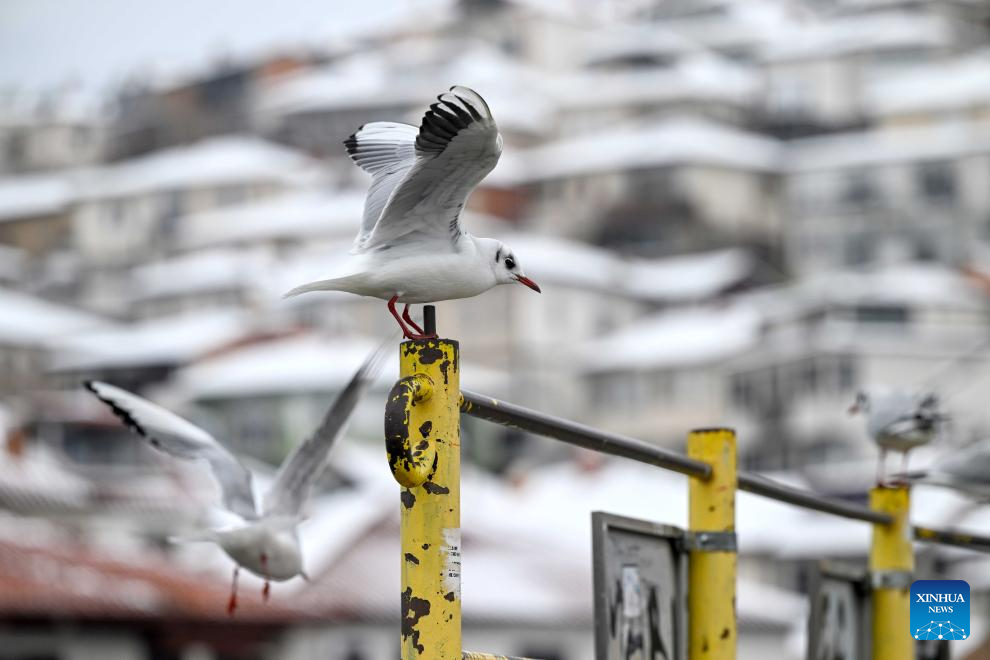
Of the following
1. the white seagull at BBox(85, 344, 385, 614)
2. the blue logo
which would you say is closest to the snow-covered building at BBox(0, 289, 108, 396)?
the white seagull at BBox(85, 344, 385, 614)

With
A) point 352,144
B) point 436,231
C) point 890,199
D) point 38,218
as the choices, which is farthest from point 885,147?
point 436,231

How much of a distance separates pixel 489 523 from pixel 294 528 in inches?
1293

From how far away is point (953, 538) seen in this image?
6.69m

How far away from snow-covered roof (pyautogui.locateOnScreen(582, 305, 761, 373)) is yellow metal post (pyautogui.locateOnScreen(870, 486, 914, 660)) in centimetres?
5080

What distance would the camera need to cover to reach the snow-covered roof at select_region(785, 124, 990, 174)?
68.1m

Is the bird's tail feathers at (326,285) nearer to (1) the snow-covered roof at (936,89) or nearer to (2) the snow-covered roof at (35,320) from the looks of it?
(1) the snow-covered roof at (936,89)

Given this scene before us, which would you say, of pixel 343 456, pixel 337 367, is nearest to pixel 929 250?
pixel 337 367

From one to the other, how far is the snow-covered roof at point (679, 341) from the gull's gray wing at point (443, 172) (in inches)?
2072

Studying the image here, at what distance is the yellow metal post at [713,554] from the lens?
207 inches

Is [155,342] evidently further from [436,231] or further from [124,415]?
[436,231]

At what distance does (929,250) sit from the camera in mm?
68125

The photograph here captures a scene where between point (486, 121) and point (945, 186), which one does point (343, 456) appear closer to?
point (945, 186)

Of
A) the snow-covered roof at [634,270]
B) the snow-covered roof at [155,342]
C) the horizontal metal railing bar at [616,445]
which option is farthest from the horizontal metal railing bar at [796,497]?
the snow-covered roof at [155,342]

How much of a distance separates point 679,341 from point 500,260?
56148 mm
